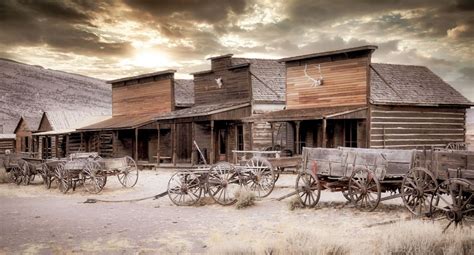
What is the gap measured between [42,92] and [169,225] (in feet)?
255

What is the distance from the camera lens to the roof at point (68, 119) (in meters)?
38.3

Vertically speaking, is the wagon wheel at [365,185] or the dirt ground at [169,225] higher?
the wagon wheel at [365,185]

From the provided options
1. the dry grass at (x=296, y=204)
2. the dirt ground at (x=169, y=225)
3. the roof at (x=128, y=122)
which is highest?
the roof at (x=128, y=122)

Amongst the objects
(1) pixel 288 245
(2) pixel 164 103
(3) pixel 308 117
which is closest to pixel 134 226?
(1) pixel 288 245

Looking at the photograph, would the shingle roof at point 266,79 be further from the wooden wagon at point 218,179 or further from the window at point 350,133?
the wooden wagon at point 218,179

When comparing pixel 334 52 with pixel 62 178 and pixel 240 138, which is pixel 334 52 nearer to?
pixel 240 138

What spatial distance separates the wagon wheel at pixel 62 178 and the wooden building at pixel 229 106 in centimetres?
790

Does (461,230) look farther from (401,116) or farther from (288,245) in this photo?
(401,116)

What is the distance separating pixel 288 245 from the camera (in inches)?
285

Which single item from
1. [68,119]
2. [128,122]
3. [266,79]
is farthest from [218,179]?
[68,119]

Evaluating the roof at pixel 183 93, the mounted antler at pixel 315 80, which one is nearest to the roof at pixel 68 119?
the roof at pixel 183 93

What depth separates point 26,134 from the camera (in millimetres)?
42688

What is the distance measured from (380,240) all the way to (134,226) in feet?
17.4

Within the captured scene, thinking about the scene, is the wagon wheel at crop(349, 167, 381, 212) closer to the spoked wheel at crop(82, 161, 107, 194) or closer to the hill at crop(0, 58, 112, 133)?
the spoked wheel at crop(82, 161, 107, 194)
